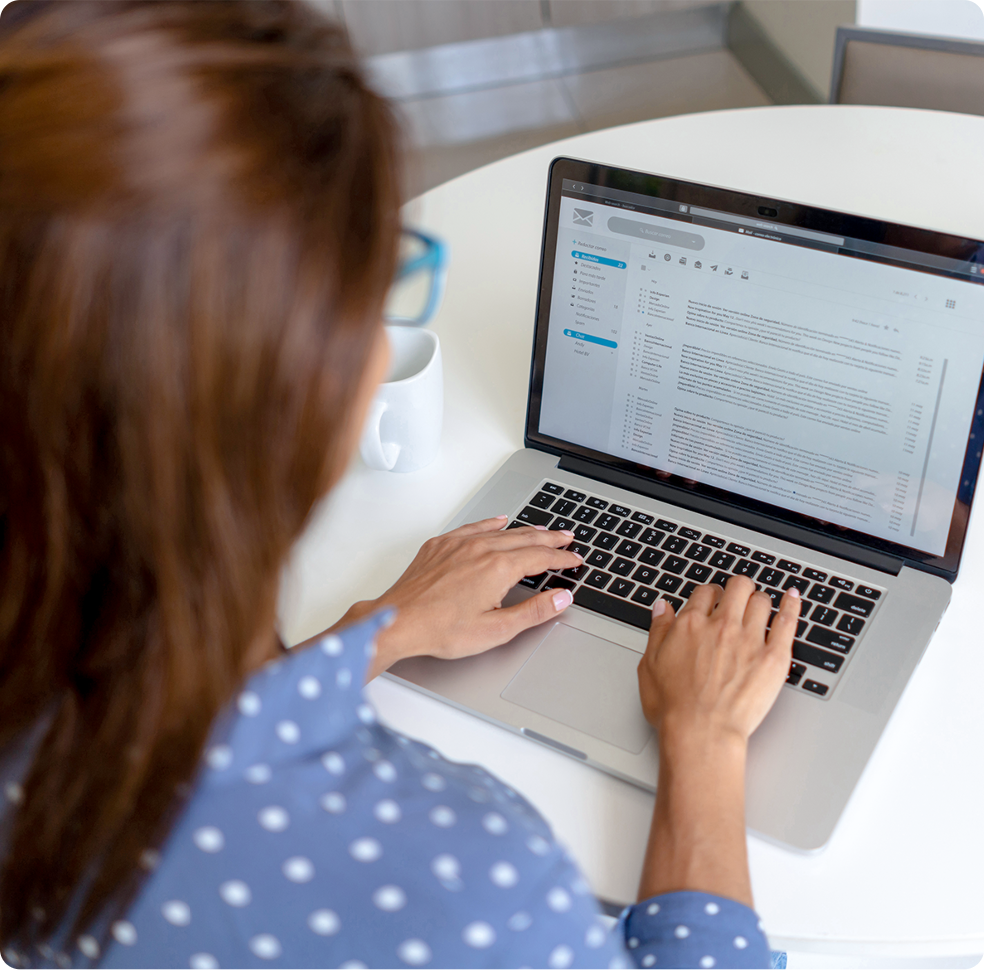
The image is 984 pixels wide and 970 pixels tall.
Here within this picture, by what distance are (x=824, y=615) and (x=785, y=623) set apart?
0.17ft

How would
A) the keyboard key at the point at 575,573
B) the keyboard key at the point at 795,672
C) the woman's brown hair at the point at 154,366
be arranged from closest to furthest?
1. the woman's brown hair at the point at 154,366
2. the keyboard key at the point at 795,672
3. the keyboard key at the point at 575,573

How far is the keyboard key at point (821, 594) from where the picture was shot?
766 millimetres

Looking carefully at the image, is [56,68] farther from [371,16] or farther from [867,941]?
[371,16]

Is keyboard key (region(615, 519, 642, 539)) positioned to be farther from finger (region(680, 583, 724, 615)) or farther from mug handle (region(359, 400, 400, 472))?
mug handle (region(359, 400, 400, 472))

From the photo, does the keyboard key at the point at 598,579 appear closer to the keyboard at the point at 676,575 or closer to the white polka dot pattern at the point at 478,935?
the keyboard at the point at 676,575

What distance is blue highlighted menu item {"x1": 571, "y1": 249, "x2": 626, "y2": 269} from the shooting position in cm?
82

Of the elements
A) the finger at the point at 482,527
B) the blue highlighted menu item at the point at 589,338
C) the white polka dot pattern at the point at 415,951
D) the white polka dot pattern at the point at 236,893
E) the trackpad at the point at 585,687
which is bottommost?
the trackpad at the point at 585,687

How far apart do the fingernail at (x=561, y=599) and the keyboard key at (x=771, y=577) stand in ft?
0.55

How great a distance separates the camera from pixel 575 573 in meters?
0.81

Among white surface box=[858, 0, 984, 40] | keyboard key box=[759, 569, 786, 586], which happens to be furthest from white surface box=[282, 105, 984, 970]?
white surface box=[858, 0, 984, 40]

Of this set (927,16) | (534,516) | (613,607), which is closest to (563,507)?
(534,516)

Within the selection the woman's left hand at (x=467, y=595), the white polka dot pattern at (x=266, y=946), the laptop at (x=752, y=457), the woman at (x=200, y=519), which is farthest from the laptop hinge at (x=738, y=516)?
the white polka dot pattern at (x=266, y=946)

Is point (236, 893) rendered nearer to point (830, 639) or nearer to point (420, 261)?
point (420, 261)

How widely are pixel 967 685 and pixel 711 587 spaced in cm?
20
